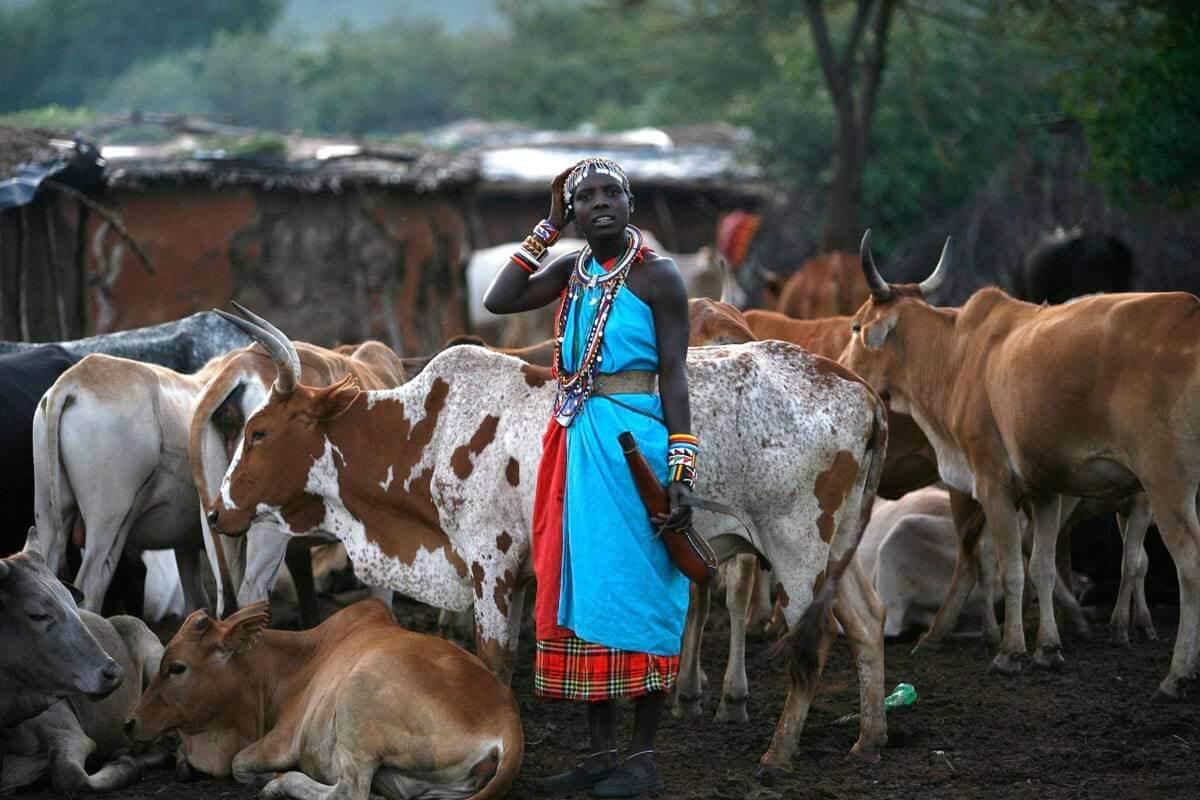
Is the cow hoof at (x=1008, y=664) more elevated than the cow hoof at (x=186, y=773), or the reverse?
the cow hoof at (x=186, y=773)

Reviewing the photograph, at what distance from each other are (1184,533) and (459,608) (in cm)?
321

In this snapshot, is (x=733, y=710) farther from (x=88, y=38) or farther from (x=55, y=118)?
(x=88, y=38)

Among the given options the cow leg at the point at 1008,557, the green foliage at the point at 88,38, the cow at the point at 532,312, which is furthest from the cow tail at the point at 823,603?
the green foliage at the point at 88,38

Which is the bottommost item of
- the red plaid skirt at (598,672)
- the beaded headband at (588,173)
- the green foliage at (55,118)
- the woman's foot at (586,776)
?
the woman's foot at (586,776)

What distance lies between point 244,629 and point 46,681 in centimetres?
73

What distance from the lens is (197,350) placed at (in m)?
8.54

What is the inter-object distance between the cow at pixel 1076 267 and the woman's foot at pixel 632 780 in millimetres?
10594

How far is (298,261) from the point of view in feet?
45.8

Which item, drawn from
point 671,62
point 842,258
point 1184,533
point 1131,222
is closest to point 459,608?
point 1184,533

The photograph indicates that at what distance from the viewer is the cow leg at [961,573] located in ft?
25.4

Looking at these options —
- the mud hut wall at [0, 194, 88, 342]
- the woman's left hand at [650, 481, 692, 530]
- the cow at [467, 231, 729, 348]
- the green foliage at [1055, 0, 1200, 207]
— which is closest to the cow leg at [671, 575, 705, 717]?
the woman's left hand at [650, 481, 692, 530]

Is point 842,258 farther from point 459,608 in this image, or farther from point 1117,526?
point 459,608

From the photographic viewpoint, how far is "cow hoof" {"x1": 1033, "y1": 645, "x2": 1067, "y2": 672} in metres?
7.13

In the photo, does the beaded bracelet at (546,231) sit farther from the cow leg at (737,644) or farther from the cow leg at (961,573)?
the cow leg at (961,573)
